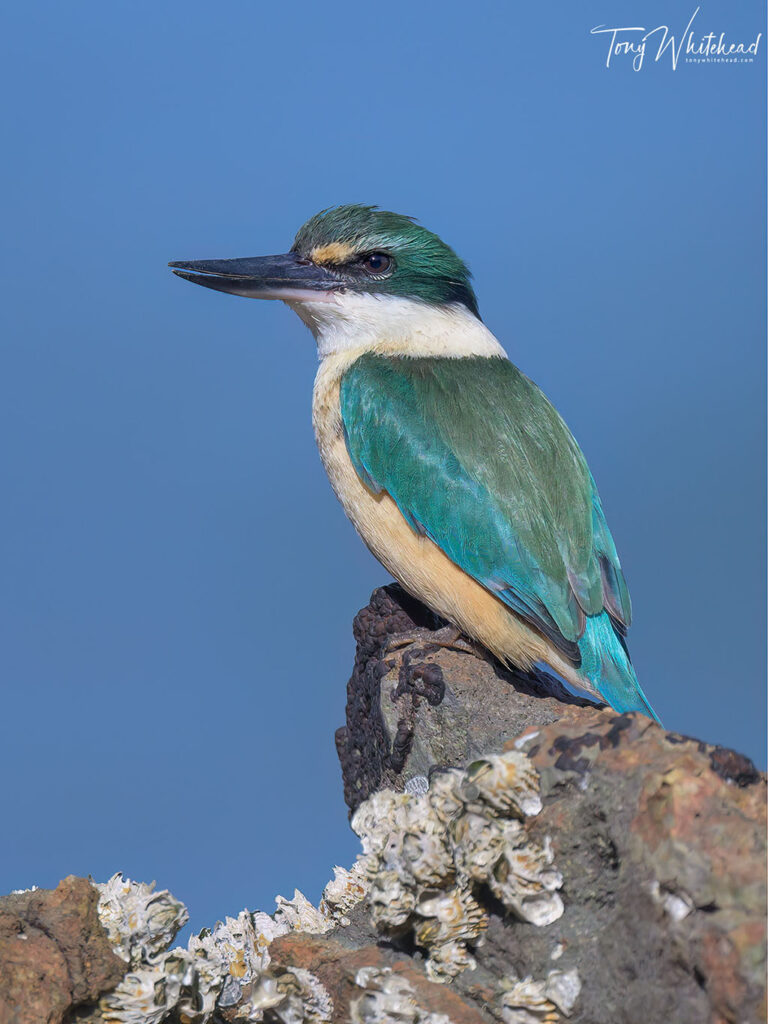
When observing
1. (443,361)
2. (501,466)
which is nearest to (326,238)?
(443,361)

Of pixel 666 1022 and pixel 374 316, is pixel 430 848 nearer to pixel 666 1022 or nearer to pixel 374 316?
pixel 666 1022

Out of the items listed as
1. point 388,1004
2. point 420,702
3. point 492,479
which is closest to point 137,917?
point 388,1004

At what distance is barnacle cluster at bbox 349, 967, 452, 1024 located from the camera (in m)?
1.78

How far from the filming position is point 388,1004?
1796 millimetres

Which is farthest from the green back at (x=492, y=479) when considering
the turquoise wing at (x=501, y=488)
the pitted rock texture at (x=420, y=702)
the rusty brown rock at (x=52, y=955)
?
the rusty brown rock at (x=52, y=955)

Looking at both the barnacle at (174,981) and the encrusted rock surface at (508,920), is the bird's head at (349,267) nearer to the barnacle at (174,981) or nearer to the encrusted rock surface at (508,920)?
the encrusted rock surface at (508,920)

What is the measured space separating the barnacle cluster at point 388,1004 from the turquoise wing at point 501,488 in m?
1.27

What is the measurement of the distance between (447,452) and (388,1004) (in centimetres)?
169

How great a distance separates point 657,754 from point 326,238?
2.22 metres

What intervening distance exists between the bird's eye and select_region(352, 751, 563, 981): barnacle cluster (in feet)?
6.51

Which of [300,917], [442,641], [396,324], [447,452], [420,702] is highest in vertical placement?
[396,324]

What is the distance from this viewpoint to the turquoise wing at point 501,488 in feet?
9.65

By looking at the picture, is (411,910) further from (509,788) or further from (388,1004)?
(509,788)

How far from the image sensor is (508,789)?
178 cm
